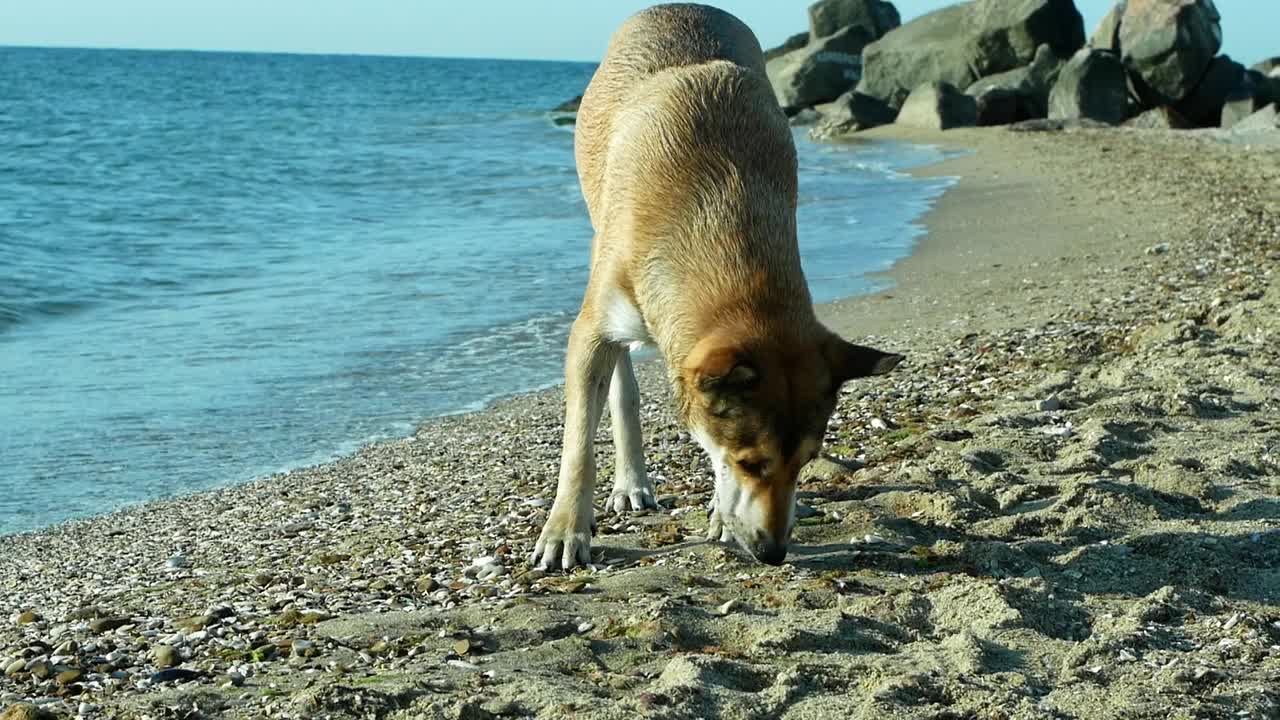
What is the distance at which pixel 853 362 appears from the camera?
5492mm

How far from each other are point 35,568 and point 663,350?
146 inches

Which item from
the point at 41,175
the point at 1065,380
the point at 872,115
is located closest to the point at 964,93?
the point at 872,115

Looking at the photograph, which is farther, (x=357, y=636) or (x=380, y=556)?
(x=380, y=556)

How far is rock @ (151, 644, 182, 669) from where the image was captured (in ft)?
16.9

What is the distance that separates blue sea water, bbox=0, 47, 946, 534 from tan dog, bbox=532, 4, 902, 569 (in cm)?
370

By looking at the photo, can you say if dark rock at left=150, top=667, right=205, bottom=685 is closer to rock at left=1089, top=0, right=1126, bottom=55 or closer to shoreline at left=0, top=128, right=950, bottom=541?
shoreline at left=0, top=128, right=950, bottom=541

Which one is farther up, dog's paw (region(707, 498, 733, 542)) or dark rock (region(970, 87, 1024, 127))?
dark rock (region(970, 87, 1024, 127))

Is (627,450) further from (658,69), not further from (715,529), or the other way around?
(658,69)

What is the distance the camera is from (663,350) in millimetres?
5953

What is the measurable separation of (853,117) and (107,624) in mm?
37230

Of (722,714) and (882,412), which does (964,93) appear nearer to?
(882,412)

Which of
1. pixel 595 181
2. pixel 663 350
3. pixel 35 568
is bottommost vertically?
pixel 35 568

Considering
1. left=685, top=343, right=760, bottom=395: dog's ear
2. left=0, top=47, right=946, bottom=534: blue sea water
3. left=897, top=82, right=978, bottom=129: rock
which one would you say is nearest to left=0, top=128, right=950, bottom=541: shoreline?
left=0, top=47, right=946, bottom=534: blue sea water

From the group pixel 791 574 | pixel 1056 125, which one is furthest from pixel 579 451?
pixel 1056 125
